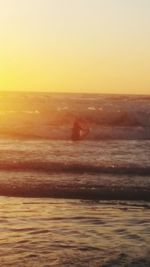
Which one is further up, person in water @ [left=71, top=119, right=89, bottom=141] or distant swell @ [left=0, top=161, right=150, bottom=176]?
person in water @ [left=71, top=119, right=89, bottom=141]

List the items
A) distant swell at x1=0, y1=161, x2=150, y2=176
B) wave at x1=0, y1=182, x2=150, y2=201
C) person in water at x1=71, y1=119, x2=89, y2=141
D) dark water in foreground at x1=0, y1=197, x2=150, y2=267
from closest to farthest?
dark water in foreground at x1=0, y1=197, x2=150, y2=267, wave at x1=0, y1=182, x2=150, y2=201, distant swell at x1=0, y1=161, x2=150, y2=176, person in water at x1=71, y1=119, x2=89, y2=141

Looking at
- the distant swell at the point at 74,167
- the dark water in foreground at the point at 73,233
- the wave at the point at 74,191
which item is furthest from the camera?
the distant swell at the point at 74,167

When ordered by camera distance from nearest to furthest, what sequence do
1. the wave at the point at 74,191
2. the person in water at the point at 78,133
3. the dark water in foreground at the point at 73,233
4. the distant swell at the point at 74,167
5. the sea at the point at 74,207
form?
the dark water in foreground at the point at 73,233 < the sea at the point at 74,207 < the wave at the point at 74,191 < the distant swell at the point at 74,167 < the person in water at the point at 78,133

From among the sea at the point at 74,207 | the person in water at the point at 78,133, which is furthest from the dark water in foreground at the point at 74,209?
the person in water at the point at 78,133

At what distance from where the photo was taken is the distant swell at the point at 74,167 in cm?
2097

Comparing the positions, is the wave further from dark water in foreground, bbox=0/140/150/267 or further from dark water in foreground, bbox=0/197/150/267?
dark water in foreground, bbox=0/197/150/267

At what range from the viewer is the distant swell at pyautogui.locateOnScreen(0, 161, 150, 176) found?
21.0m

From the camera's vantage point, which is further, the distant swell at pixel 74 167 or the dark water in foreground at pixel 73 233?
the distant swell at pixel 74 167

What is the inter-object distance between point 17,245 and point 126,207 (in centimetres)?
487

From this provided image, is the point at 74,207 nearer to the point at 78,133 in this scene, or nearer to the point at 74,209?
the point at 74,209

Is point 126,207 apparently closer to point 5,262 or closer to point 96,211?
point 96,211

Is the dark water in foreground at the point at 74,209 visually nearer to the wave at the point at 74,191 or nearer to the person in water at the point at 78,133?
the wave at the point at 74,191

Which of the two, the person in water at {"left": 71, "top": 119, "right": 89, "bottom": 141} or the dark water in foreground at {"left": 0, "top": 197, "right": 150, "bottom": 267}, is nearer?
the dark water in foreground at {"left": 0, "top": 197, "right": 150, "bottom": 267}

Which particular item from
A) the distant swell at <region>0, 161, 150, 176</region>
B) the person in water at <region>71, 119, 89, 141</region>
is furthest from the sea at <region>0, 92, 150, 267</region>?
the person in water at <region>71, 119, 89, 141</region>
